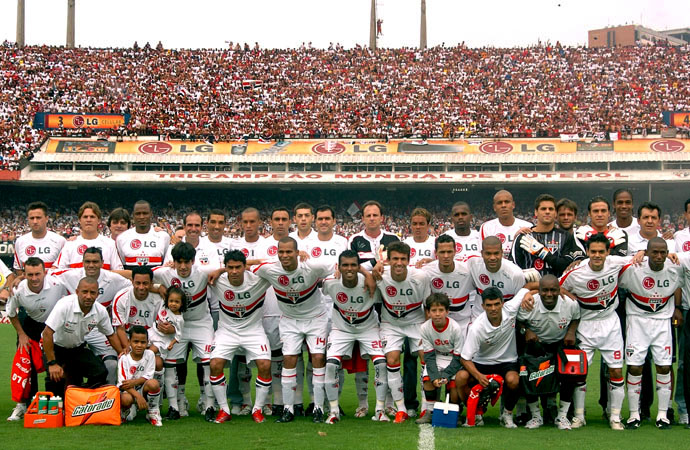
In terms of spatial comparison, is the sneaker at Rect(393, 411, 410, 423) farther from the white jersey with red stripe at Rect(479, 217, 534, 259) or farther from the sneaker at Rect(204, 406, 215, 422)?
the white jersey with red stripe at Rect(479, 217, 534, 259)

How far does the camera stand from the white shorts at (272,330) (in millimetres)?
9008

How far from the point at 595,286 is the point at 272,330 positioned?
3476 millimetres

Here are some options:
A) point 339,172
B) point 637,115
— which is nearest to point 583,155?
point 637,115

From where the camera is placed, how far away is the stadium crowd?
39.2 metres

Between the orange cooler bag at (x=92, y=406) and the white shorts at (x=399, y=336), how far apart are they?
107 inches

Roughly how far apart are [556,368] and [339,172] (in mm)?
29800

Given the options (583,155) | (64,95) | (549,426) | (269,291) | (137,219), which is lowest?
(549,426)

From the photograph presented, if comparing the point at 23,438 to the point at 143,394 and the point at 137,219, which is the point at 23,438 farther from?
the point at 137,219

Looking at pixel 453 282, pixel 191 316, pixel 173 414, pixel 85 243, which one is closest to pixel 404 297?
pixel 453 282

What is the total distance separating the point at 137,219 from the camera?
9469mm

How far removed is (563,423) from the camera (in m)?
7.75

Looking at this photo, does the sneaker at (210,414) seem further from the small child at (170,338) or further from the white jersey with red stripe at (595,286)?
the white jersey with red stripe at (595,286)

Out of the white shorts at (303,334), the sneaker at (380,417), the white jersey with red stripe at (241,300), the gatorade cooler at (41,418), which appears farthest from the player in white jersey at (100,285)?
the sneaker at (380,417)

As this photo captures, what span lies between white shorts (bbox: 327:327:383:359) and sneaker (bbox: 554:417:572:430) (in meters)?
1.85
